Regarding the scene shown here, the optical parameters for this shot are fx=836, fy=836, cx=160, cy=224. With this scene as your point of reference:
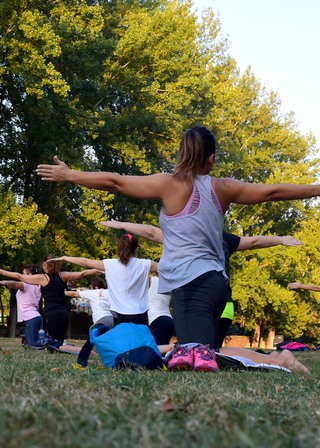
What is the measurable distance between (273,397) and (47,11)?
26.9 meters


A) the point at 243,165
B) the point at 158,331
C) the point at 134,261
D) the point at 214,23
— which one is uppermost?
the point at 214,23

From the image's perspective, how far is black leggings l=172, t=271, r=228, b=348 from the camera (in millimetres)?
6859

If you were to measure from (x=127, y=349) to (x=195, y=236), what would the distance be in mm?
1147

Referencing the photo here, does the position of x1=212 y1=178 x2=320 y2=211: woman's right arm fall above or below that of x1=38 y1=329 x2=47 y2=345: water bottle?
above

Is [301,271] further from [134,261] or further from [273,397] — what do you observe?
[273,397]

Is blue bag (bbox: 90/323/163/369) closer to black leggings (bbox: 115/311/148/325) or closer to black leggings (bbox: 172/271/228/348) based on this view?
black leggings (bbox: 172/271/228/348)

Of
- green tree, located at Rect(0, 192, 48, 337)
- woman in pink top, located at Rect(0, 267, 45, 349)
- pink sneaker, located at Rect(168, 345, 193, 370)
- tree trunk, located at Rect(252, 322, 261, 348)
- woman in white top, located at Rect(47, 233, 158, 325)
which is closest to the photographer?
pink sneaker, located at Rect(168, 345, 193, 370)

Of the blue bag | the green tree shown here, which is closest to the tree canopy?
the green tree

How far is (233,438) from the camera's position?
2.45m

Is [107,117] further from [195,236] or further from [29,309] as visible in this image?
[195,236]

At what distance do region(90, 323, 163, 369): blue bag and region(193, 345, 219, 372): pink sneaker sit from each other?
0.61m

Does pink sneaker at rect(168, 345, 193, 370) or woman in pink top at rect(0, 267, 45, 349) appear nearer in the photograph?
pink sneaker at rect(168, 345, 193, 370)

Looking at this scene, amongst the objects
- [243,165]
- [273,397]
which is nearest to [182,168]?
[273,397]

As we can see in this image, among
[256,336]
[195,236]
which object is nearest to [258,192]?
[195,236]
